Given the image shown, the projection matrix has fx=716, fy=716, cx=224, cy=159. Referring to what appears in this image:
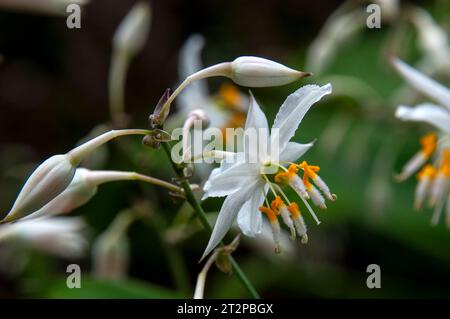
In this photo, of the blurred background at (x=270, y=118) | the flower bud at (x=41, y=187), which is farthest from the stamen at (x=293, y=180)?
the flower bud at (x=41, y=187)

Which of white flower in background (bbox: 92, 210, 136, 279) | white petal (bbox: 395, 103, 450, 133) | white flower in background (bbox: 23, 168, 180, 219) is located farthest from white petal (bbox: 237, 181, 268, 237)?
white flower in background (bbox: 92, 210, 136, 279)

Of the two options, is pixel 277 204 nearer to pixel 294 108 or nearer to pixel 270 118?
pixel 294 108

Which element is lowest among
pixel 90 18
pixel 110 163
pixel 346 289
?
pixel 346 289

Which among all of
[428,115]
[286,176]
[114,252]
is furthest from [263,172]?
[114,252]
